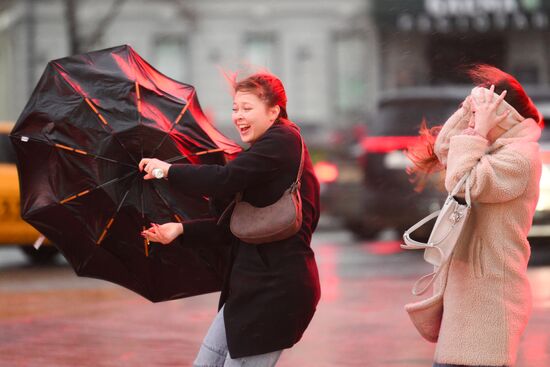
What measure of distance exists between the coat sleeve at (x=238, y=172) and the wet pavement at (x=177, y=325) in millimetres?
2797

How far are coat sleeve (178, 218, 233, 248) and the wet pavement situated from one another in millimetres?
2504

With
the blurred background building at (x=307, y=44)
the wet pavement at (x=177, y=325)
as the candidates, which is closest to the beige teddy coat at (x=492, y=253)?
the wet pavement at (x=177, y=325)

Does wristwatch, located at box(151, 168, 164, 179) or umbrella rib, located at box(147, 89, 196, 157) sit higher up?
umbrella rib, located at box(147, 89, 196, 157)

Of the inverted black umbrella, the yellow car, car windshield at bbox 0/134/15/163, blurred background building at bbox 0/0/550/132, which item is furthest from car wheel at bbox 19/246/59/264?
blurred background building at bbox 0/0/550/132

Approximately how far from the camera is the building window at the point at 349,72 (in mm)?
31172

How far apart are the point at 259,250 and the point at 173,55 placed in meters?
28.0

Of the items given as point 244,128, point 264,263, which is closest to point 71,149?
point 244,128

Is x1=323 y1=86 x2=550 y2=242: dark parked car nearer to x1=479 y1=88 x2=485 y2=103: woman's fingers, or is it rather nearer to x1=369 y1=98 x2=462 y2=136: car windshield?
x1=369 y1=98 x2=462 y2=136: car windshield

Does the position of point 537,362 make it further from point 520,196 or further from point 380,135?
point 380,135

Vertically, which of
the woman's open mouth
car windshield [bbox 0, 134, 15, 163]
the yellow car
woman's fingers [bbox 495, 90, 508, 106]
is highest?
woman's fingers [bbox 495, 90, 508, 106]

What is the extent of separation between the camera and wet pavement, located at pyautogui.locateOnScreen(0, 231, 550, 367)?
6.84 meters

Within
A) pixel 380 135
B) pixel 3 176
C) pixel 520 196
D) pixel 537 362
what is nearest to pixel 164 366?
pixel 537 362

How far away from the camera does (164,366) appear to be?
6535 mm

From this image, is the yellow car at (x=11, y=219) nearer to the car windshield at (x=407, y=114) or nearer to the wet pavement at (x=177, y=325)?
the wet pavement at (x=177, y=325)
